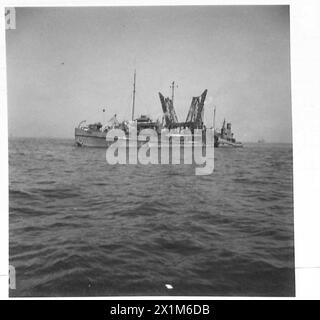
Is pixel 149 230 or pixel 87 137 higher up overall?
pixel 87 137

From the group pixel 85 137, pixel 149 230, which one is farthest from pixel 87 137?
pixel 149 230

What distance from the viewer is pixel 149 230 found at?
3656 millimetres

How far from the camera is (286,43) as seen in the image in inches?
124

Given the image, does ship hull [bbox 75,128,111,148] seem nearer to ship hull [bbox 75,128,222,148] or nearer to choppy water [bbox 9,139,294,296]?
ship hull [bbox 75,128,222,148]

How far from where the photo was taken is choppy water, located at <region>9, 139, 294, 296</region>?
2.98 m

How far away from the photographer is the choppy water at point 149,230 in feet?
9.78

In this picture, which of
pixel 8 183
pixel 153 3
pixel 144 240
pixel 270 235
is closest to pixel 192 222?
pixel 144 240

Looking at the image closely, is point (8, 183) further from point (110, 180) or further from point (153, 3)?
point (153, 3)

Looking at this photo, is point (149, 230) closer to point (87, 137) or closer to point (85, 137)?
point (85, 137)

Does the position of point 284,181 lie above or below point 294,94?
below

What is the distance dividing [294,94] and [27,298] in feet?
11.2

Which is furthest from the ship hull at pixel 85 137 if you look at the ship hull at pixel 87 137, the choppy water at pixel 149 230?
the choppy water at pixel 149 230

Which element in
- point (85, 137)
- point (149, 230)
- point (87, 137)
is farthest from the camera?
point (87, 137)

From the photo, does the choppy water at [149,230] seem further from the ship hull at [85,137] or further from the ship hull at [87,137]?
the ship hull at [85,137]
